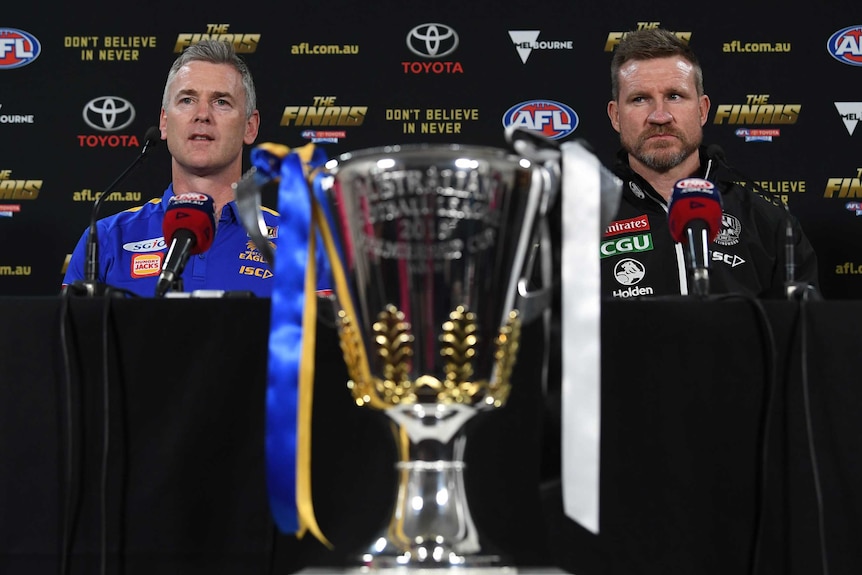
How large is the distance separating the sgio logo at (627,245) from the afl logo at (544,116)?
0.91 meters

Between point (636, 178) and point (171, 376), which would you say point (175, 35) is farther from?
point (171, 376)

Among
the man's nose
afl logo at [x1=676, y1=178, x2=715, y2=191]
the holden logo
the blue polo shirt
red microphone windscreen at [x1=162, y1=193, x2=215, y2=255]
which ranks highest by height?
the holden logo

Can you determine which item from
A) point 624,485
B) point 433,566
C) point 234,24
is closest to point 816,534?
point 624,485

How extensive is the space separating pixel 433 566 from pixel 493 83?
8.83 feet

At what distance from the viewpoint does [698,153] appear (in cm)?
267

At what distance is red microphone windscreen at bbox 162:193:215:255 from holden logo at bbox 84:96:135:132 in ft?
6.94

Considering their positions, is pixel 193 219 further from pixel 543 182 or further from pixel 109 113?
pixel 109 113

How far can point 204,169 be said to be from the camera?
2.56 meters

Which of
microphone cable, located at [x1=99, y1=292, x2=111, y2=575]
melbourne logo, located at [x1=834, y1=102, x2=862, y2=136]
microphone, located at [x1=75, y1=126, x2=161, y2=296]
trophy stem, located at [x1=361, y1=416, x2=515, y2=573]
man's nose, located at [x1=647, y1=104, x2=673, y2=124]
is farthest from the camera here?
melbourne logo, located at [x1=834, y1=102, x2=862, y2=136]

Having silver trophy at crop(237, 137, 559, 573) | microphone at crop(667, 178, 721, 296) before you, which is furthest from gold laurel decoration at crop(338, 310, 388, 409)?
microphone at crop(667, 178, 721, 296)

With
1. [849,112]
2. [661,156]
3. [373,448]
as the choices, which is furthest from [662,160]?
[373,448]

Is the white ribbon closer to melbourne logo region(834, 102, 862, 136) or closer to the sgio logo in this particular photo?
the sgio logo

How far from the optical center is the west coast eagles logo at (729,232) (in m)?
2.42

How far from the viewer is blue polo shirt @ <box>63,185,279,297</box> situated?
237 centimetres
